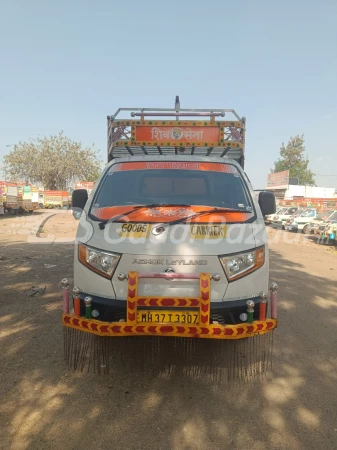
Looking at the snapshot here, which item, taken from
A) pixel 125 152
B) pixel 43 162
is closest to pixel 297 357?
pixel 125 152

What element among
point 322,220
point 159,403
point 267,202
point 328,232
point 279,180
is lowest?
point 159,403

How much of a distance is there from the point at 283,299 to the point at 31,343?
4277 mm

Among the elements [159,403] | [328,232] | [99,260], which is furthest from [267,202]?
[328,232]

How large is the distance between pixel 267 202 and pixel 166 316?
2.04 metres

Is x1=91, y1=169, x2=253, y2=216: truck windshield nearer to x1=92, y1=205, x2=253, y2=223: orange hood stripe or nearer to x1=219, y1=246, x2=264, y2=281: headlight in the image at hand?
x1=92, y1=205, x2=253, y2=223: orange hood stripe

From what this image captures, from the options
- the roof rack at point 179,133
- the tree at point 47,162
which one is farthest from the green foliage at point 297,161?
the roof rack at point 179,133

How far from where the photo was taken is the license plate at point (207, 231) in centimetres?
335

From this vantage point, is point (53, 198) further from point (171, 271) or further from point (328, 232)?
point (171, 271)

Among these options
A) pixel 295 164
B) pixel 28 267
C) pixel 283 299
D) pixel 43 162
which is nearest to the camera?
pixel 283 299

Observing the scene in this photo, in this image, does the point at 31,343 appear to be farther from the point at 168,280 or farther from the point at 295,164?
the point at 295,164

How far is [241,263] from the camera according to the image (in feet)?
10.8

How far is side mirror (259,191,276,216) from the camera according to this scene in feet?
14.2

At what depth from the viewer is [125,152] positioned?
18.4ft

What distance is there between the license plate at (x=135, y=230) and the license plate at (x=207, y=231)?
16.9 inches
